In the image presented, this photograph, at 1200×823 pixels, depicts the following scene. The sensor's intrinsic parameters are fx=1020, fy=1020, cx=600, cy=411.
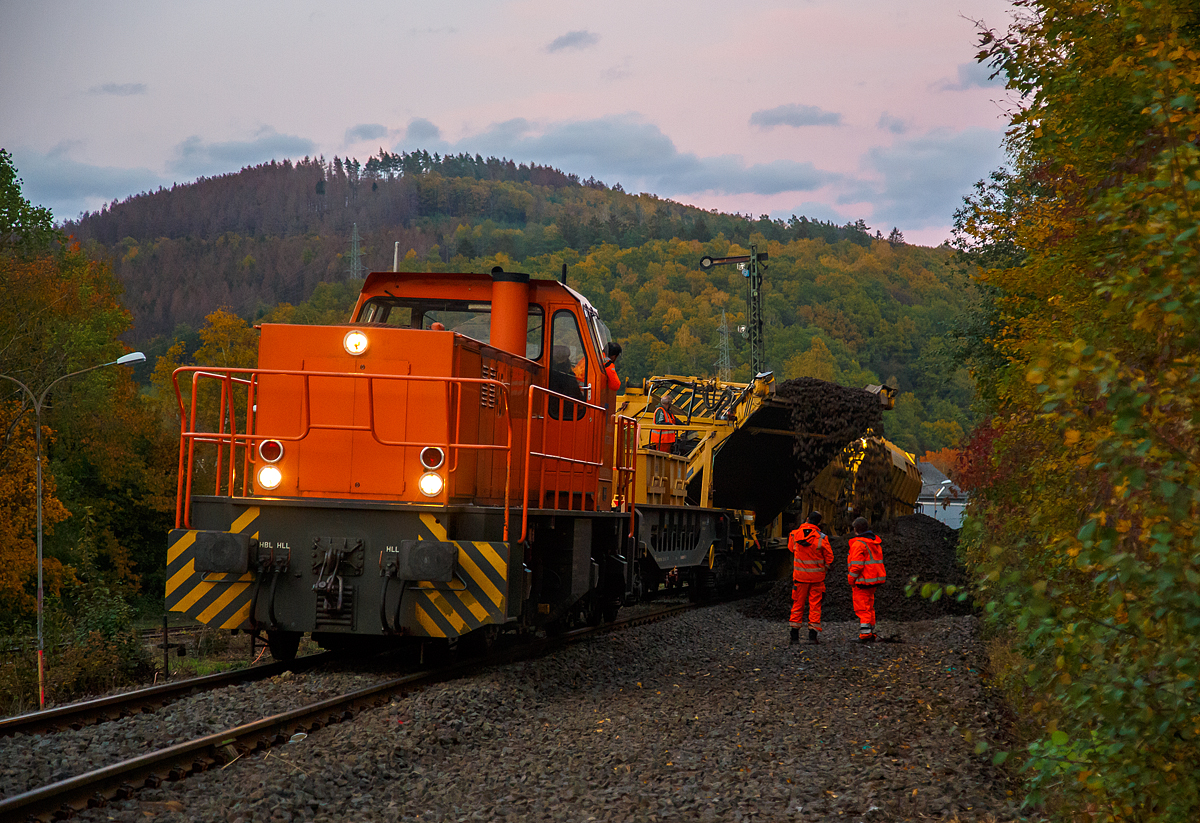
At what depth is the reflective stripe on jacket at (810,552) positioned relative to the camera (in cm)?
1137

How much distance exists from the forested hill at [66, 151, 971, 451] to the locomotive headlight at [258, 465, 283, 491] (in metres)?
54.4

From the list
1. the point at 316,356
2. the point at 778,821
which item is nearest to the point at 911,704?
the point at 778,821

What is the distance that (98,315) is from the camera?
4178 centimetres

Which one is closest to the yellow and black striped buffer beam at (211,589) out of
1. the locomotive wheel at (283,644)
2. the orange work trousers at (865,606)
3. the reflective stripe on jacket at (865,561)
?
the locomotive wheel at (283,644)

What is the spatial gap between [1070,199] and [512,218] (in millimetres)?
107552

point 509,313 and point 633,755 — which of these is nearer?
point 633,755

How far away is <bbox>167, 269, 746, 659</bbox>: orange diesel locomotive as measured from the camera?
7.22m

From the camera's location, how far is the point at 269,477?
767 centimetres

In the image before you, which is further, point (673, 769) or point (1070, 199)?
point (1070, 199)

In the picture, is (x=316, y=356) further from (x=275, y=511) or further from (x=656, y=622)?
(x=656, y=622)

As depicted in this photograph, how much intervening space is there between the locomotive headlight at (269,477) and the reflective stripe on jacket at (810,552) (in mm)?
5910

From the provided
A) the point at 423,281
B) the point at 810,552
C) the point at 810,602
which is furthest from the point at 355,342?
the point at 810,602

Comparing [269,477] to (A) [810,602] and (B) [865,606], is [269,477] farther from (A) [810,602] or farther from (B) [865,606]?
(B) [865,606]

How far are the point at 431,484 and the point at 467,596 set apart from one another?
2.78 ft
